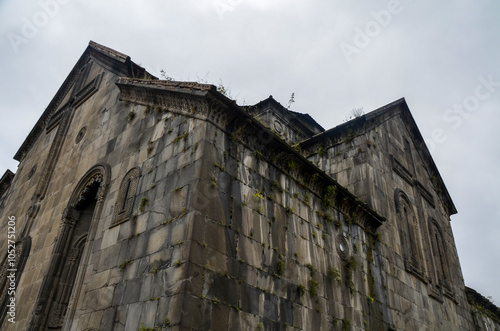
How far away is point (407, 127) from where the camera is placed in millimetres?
15008

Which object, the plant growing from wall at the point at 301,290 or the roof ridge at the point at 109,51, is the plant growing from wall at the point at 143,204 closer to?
the plant growing from wall at the point at 301,290

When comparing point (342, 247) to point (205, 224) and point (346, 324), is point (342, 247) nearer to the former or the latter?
point (346, 324)

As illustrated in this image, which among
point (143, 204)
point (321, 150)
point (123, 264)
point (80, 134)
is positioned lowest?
point (123, 264)

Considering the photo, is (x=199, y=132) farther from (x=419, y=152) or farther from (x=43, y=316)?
(x=419, y=152)

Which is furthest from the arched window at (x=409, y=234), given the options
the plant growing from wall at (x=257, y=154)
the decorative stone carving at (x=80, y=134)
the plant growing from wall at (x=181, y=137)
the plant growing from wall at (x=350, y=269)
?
the decorative stone carving at (x=80, y=134)

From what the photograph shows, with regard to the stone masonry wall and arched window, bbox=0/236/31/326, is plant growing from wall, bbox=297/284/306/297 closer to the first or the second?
the stone masonry wall

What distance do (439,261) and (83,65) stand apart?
1430 cm

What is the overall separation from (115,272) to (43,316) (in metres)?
3.02

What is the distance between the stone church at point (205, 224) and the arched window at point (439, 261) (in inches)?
3.3

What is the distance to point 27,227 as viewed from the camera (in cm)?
1047

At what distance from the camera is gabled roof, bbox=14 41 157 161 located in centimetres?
1044

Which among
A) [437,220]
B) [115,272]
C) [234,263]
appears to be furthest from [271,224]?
[437,220]

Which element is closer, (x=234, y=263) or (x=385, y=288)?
(x=234, y=263)

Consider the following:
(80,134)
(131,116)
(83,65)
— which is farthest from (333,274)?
(83,65)
